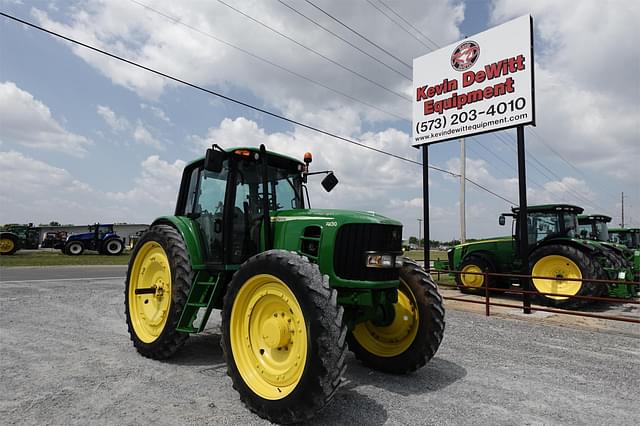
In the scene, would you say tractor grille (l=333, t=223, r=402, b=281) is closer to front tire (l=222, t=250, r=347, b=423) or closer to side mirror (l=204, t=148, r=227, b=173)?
front tire (l=222, t=250, r=347, b=423)

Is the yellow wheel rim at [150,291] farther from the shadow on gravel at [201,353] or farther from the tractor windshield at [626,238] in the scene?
the tractor windshield at [626,238]

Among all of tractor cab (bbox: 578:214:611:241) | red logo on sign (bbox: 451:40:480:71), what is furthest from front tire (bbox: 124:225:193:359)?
tractor cab (bbox: 578:214:611:241)

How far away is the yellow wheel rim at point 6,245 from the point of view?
992 inches

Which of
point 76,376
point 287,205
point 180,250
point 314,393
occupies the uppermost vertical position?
point 287,205

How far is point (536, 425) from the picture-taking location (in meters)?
3.27

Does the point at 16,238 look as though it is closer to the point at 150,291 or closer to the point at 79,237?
the point at 79,237

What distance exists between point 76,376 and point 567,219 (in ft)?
38.9

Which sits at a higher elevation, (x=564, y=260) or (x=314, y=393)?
(x=564, y=260)

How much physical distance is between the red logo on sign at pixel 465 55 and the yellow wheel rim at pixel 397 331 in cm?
753

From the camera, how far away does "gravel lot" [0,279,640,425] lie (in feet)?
10.9

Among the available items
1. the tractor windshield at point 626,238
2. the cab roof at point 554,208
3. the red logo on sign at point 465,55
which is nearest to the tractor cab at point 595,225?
the cab roof at point 554,208

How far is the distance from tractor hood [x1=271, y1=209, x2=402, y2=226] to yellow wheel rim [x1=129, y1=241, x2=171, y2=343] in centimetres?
160

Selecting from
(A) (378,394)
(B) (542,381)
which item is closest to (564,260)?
(B) (542,381)

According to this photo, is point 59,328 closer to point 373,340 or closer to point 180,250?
point 180,250
